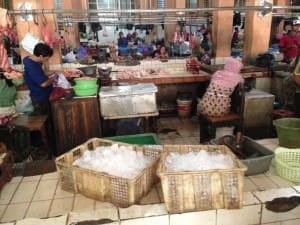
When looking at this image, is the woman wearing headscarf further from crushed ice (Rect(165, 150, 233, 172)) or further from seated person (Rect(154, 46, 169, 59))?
seated person (Rect(154, 46, 169, 59))

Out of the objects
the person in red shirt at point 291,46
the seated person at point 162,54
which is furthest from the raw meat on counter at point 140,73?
the person in red shirt at point 291,46

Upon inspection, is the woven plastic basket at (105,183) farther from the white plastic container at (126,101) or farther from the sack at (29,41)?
the sack at (29,41)

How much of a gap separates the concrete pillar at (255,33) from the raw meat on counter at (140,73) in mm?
1983

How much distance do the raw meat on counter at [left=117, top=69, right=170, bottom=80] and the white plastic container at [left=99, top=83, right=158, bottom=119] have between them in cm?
→ 174

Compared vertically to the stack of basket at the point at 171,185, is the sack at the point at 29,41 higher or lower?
higher


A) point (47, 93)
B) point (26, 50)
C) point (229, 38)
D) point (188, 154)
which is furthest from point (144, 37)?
point (188, 154)

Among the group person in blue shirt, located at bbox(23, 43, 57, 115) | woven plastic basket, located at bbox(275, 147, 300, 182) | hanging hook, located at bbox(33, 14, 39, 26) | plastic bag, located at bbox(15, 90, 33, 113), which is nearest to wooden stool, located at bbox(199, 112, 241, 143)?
woven plastic basket, located at bbox(275, 147, 300, 182)

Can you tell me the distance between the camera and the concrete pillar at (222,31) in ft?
23.3

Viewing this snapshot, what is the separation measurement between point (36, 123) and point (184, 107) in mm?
3483

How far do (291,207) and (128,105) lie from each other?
276cm

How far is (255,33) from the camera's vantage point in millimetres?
6590

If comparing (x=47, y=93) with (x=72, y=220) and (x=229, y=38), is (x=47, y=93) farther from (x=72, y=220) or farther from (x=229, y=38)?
(x=229, y=38)

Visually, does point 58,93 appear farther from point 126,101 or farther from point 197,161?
point 197,161

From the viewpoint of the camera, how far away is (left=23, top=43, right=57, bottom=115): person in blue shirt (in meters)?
4.53
